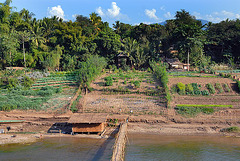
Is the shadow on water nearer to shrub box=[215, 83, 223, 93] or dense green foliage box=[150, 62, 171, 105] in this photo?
dense green foliage box=[150, 62, 171, 105]

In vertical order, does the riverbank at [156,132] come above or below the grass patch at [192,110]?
below

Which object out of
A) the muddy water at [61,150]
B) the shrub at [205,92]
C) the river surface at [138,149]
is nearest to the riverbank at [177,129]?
the river surface at [138,149]

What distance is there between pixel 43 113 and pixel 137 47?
18.2 m

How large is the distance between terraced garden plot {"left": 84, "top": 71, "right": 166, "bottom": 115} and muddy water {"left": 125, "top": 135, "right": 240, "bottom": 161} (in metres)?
4.36

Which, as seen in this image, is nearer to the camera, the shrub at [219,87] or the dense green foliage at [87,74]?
the shrub at [219,87]

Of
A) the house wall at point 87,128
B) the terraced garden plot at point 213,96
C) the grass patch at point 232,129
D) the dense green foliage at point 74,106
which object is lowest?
the grass patch at point 232,129

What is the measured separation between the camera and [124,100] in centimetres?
2489

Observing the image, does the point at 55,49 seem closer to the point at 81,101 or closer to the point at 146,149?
the point at 81,101

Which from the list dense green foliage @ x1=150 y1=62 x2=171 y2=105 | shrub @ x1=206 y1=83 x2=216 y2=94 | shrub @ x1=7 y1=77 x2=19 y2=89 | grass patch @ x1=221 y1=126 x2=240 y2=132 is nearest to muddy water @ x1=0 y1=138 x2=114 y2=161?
dense green foliage @ x1=150 y1=62 x2=171 y2=105

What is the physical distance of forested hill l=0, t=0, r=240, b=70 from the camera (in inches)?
1342

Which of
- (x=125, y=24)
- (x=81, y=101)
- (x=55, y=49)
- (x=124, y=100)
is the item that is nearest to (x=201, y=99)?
(x=124, y=100)

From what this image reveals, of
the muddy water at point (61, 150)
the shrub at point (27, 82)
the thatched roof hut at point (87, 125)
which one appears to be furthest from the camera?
the shrub at point (27, 82)

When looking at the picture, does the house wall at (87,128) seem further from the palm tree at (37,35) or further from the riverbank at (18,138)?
the palm tree at (37,35)

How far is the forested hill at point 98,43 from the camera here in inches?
1342
